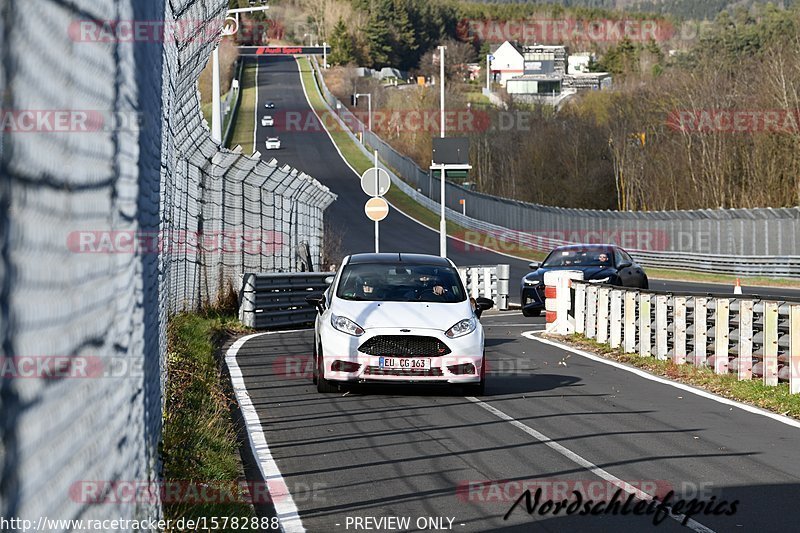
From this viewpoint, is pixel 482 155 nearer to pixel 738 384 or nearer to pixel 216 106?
pixel 216 106

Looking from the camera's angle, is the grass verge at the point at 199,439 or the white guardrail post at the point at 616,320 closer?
the grass verge at the point at 199,439

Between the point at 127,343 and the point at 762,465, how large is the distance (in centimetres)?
564

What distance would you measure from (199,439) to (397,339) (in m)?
4.51

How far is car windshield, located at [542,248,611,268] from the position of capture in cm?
2555

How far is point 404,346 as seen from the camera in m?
12.1

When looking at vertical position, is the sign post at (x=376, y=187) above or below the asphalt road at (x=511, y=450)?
above

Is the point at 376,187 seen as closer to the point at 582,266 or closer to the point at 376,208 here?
the point at 376,208

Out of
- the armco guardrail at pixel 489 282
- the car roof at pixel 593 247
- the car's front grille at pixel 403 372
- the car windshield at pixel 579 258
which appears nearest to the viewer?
the car's front grille at pixel 403 372

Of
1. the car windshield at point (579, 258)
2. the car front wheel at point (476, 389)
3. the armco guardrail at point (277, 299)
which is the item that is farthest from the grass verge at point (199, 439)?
the car windshield at point (579, 258)

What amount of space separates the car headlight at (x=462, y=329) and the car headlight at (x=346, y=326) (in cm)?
87

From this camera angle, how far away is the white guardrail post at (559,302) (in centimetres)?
2033

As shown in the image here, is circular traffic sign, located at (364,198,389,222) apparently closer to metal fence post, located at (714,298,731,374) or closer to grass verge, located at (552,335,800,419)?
grass verge, located at (552,335,800,419)

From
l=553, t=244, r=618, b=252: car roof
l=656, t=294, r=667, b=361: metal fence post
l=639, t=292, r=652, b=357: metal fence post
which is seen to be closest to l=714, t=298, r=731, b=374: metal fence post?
l=656, t=294, r=667, b=361: metal fence post

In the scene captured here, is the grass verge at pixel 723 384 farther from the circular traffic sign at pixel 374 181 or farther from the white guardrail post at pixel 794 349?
the circular traffic sign at pixel 374 181
